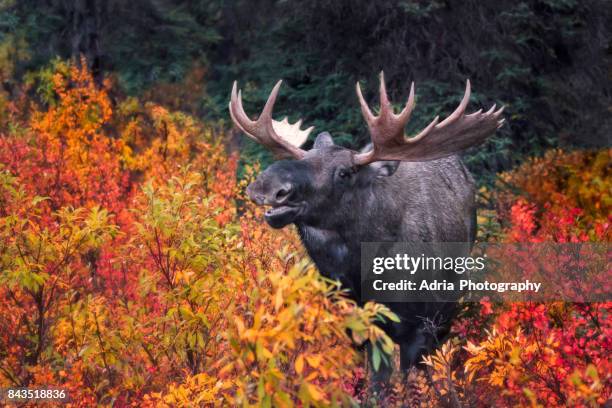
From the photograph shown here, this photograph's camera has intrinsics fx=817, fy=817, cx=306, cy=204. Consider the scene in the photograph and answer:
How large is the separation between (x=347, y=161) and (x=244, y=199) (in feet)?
21.3

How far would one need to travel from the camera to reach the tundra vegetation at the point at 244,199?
4.47 metres

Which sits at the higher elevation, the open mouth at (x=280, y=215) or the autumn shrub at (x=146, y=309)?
the open mouth at (x=280, y=215)

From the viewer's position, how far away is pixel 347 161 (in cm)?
574

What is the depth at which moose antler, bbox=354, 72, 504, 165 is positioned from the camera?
18.7 ft

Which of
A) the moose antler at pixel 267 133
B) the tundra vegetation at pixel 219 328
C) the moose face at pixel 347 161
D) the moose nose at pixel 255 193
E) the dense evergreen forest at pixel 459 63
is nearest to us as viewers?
the tundra vegetation at pixel 219 328

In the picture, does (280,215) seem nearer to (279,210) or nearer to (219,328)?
(279,210)

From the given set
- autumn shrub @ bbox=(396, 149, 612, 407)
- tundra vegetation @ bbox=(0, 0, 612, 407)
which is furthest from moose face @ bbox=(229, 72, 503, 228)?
autumn shrub @ bbox=(396, 149, 612, 407)

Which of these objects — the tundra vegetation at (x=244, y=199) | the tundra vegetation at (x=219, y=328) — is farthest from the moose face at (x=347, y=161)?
the tundra vegetation at (x=244, y=199)

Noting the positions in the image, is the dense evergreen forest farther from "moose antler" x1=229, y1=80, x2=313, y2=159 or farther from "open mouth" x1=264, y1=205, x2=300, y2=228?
"open mouth" x1=264, y1=205, x2=300, y2=228

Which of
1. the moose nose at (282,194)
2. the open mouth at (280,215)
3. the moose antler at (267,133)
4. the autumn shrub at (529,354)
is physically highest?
the moose antler at (267,133)

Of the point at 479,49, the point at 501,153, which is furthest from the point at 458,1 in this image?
the point at 501,153

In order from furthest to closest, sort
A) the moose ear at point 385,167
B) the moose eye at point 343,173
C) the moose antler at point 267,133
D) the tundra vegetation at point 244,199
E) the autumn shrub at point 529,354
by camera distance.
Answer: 1. the moose antler at point 267,133
2. the moose ear at point 385,167
3. the moose eye at point 343,173
4. the tundra vegetation at point 244,199
5. the autumn shrub at point 529,354

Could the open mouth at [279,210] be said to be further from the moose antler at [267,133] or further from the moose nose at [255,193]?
the moose antler at [267,133]

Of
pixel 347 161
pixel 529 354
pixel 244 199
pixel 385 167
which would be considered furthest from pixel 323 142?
pixel 244 199
